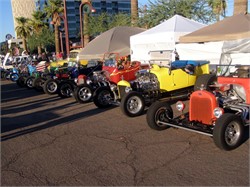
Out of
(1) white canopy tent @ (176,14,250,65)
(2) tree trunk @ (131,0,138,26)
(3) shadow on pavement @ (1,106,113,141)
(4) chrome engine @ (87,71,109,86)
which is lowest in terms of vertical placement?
(3) shadow on pavement @ (1,106,113,141)

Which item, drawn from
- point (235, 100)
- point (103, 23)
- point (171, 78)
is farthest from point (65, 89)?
point (103, 23)

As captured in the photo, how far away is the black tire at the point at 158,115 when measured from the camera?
5.63 metres

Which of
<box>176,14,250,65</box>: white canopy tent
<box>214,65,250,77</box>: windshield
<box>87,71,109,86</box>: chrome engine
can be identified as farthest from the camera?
<box>176,14,250,65</box>: white canopy tent

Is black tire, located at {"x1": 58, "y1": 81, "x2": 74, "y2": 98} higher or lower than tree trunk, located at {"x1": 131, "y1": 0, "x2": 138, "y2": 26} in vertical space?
lower

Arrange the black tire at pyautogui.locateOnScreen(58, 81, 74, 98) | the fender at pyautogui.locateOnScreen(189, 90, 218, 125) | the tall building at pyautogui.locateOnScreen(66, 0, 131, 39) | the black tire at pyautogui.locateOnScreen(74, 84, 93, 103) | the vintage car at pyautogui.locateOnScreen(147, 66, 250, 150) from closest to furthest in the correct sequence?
the vintage car at pyautogui.locateOnScreen(147, 66, 250, 150), the fender at pyautogui.locateOnScreen(189, 90, 218, 125), the black tire at pyautogui.locateOnScreen(74, 84, 93, 103), the black tire at pyautogui.locateOnScreen(58, 81, 74, 98), the tall building at pyautogui.locateOnScreen(66, 0, 131, 39)

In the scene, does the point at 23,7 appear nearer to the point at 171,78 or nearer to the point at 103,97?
the point at 103,97

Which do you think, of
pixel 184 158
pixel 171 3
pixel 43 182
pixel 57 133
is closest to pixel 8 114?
pixel 57 133

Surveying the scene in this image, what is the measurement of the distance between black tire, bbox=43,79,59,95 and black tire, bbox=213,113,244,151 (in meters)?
8.21

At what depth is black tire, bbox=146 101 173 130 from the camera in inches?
222

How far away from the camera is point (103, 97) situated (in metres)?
8.59

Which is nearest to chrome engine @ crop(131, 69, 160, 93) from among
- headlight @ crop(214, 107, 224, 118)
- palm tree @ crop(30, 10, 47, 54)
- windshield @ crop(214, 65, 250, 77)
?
windshield @ crop(214, 65, 250, 77)

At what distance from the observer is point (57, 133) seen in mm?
6254

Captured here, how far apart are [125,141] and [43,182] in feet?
6.28

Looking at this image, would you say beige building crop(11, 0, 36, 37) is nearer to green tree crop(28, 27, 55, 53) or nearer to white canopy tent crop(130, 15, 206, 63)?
green tree crop(28, 27, 55, 53)
